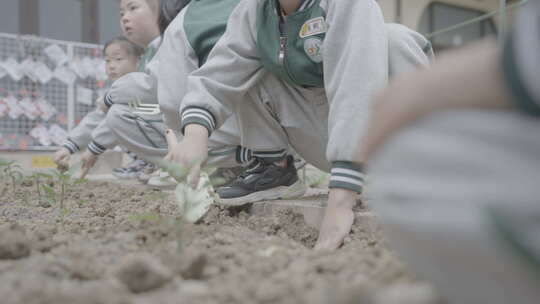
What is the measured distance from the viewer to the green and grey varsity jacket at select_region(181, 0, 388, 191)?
2.79 ft

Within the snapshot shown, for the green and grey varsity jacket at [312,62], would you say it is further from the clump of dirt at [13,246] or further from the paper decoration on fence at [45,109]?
the paper decoration on fence at [45,109]

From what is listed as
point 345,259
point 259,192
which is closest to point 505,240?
point 345,259

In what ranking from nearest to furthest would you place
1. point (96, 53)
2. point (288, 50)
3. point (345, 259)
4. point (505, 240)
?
point (505, 240) → point (345, 259) → point (288, 50) → point (96, 53)

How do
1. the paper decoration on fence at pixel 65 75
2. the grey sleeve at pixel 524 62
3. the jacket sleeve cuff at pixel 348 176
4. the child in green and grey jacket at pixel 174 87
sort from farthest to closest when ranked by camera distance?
the paper decoration on fence at pixel 65 75 < the child in green and grey jacket at pixel 174 87 < the jacket sleeve cuff at pixel 348 176 < the grey sleeve at pixel 524 62

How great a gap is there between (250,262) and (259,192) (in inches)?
26.8

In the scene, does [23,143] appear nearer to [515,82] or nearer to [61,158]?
[61,158]

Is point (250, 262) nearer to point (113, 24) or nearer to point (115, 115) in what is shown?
point (115, 115)

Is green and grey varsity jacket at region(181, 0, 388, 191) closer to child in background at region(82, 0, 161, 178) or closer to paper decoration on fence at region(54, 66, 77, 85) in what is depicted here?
child in background at region(82, 0, 161, 178)

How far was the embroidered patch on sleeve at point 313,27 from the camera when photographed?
3.36ft

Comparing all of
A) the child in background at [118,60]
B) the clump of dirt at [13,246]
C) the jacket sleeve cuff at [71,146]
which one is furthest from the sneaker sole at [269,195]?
the child in background at [118,60]

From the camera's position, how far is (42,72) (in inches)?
145

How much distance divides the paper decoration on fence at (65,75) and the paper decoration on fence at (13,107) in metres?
Result: 0.38

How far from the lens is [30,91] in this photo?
3.63m

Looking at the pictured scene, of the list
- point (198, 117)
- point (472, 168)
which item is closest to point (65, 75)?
point (198, 117)
